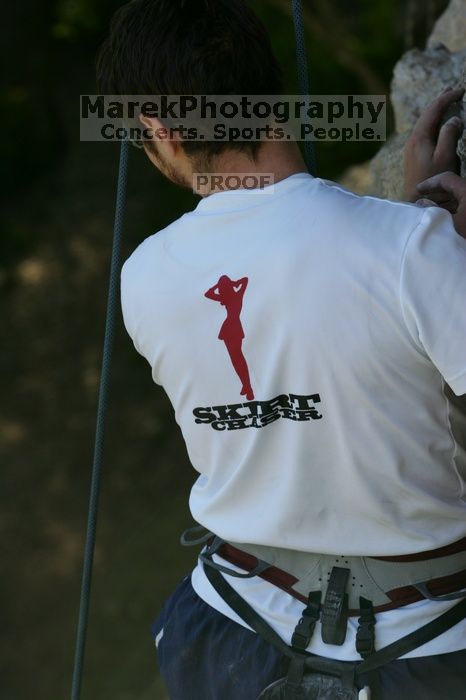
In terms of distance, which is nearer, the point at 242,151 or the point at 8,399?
the point at 242,151

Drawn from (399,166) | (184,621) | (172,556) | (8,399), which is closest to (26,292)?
(8,399)

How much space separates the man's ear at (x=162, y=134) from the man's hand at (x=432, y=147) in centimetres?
38

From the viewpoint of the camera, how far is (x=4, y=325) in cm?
664

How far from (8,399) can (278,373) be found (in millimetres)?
5254

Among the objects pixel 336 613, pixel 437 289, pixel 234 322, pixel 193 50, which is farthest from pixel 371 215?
pixel 336 613

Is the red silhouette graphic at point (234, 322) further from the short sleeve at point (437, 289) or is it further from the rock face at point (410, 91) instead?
the rock face at point (410, 91)

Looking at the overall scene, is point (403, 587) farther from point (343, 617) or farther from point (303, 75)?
point (303, 75)

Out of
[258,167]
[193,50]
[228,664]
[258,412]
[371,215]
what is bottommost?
[228,664]

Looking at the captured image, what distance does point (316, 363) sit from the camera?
1240mm

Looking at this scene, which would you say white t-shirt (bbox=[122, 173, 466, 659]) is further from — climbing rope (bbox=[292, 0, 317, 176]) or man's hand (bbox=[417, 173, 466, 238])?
climbing rope (bbox=[292, 0, 317, 176])

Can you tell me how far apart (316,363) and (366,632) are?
39cm

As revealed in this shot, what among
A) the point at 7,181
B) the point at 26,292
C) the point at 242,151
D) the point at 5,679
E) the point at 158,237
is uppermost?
the point at 7,181

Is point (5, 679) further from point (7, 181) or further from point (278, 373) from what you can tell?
point (278, 373)

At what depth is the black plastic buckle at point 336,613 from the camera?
1355 mm
